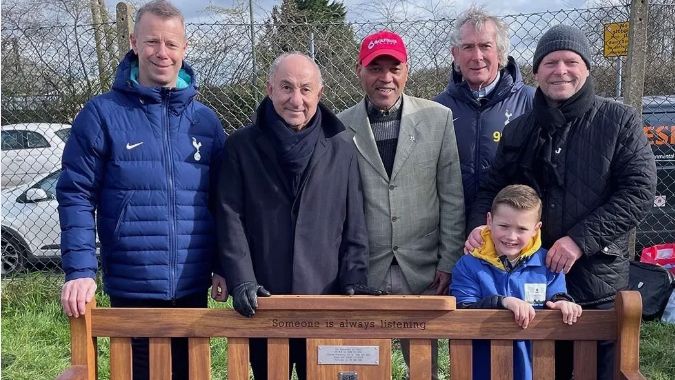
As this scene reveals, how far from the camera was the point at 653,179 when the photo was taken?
2.52 m

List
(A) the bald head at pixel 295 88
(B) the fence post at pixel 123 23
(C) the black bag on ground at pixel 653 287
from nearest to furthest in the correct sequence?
(A) the bald head at pixel 295 88 → (B) the fence post at pixel 123 23 → (C) the black bag on ground at pixel 653 287

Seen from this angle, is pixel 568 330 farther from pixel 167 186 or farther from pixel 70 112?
pixel 70 112

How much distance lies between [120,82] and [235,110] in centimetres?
266

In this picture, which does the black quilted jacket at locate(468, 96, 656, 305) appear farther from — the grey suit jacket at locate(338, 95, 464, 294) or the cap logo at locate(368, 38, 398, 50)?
the cap logo at locate(368, 38, 398, 50)

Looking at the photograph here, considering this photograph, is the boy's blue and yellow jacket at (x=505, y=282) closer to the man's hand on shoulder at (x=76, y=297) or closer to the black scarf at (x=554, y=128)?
the black scarf at (x=554, y=128)

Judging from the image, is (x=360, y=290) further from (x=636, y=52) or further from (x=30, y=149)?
(x=30, y=149)

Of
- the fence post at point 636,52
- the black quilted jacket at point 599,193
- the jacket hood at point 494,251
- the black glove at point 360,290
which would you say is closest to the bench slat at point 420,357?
the black glove at point 360,290

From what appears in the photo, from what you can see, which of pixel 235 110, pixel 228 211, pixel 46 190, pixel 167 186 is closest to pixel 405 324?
pixel 228 211

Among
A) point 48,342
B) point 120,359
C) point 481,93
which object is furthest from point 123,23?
point 120,359

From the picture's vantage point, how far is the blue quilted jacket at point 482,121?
9.93 ft

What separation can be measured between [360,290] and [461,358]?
1.57ft

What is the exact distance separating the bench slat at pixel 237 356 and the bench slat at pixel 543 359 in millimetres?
1038

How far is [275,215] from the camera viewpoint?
102 inches

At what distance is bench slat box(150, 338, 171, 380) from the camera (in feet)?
8.14
